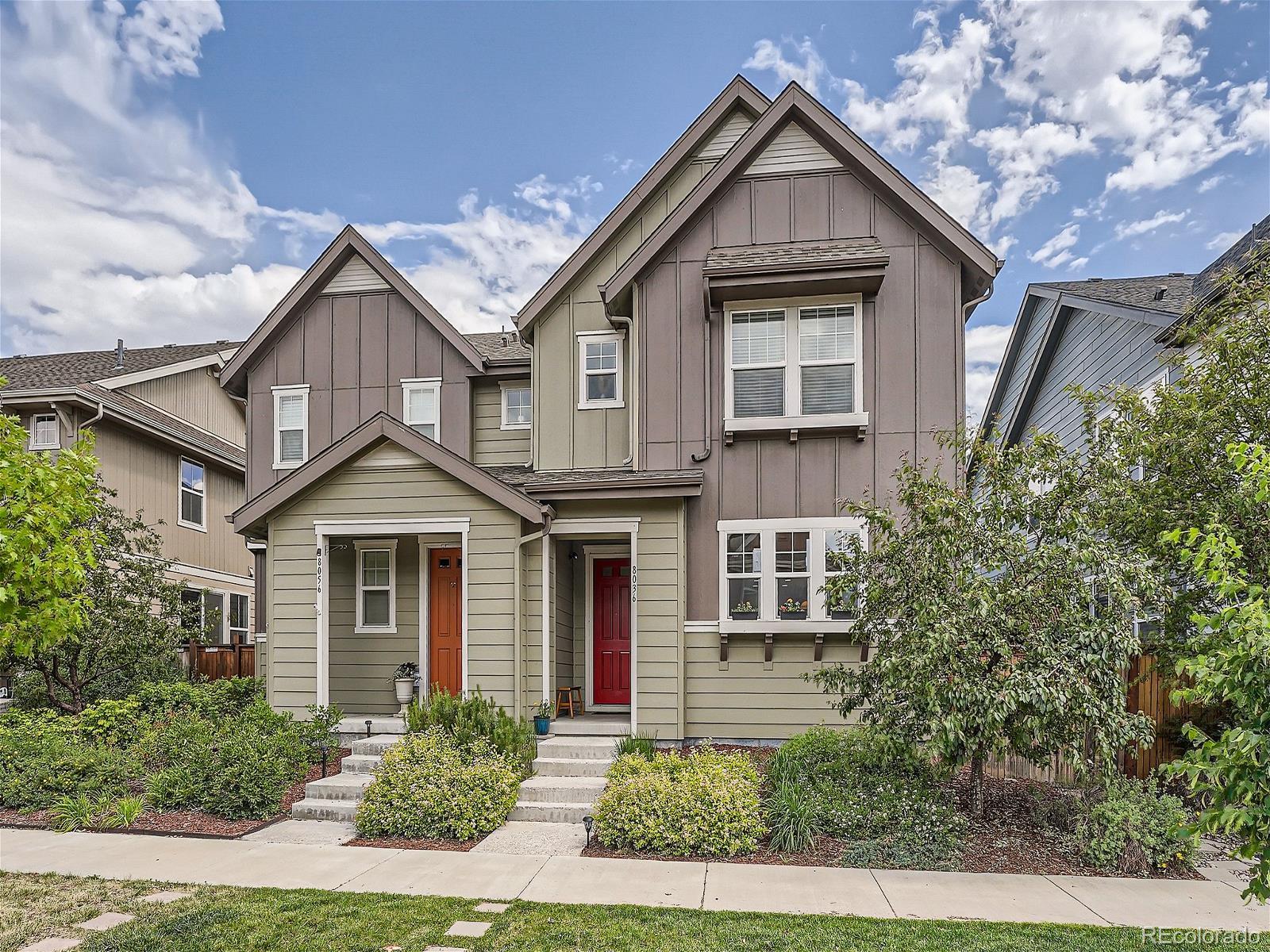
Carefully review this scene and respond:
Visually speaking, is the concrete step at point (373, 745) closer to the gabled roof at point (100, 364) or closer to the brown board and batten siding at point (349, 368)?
the brown board and batten siding at point (349, 368)

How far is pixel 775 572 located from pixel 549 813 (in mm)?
4151

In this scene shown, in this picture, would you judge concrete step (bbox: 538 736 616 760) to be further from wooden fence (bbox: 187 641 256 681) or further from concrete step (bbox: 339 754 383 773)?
wooden fence (bbox: 187 641 256 681)

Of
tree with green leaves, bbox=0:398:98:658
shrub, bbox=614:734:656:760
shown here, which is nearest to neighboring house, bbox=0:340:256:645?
tree with green leaves, bbox=0:398:98:658

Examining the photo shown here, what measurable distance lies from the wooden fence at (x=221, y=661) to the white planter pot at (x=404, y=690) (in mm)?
5917

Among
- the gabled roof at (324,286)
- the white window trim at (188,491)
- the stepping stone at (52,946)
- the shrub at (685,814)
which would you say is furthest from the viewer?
the white window trim at (188,491)

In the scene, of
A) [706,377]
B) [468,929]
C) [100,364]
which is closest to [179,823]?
[468,929]

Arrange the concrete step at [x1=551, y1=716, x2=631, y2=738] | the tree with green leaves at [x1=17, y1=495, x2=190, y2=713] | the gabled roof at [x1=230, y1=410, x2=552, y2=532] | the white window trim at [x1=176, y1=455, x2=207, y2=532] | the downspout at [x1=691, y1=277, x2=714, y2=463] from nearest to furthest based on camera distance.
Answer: the gabled roof at [x1=230, y1=410, x2=552, y2=532], the concrete step at [x1=551, y1=716, x2=631, y2=738], the downspout at [x1=691, y1=277, x2=714, y2=463], the tree with green leaves at [x1=17, y1=495, x2=190, y2=713], the white window trim at [x1=176, y1=455, x2=207, y2=532]

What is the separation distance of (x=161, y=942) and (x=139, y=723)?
592cm

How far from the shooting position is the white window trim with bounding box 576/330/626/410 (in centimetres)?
1191

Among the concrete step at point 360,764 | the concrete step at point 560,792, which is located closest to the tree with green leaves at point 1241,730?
the concrete step at point 560,792

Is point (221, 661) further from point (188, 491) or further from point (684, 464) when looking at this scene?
point (684, 464)

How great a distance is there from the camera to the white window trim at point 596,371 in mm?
11914

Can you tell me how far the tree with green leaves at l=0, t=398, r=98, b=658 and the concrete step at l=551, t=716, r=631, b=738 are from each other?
5.71 m

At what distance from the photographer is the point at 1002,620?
728cm
